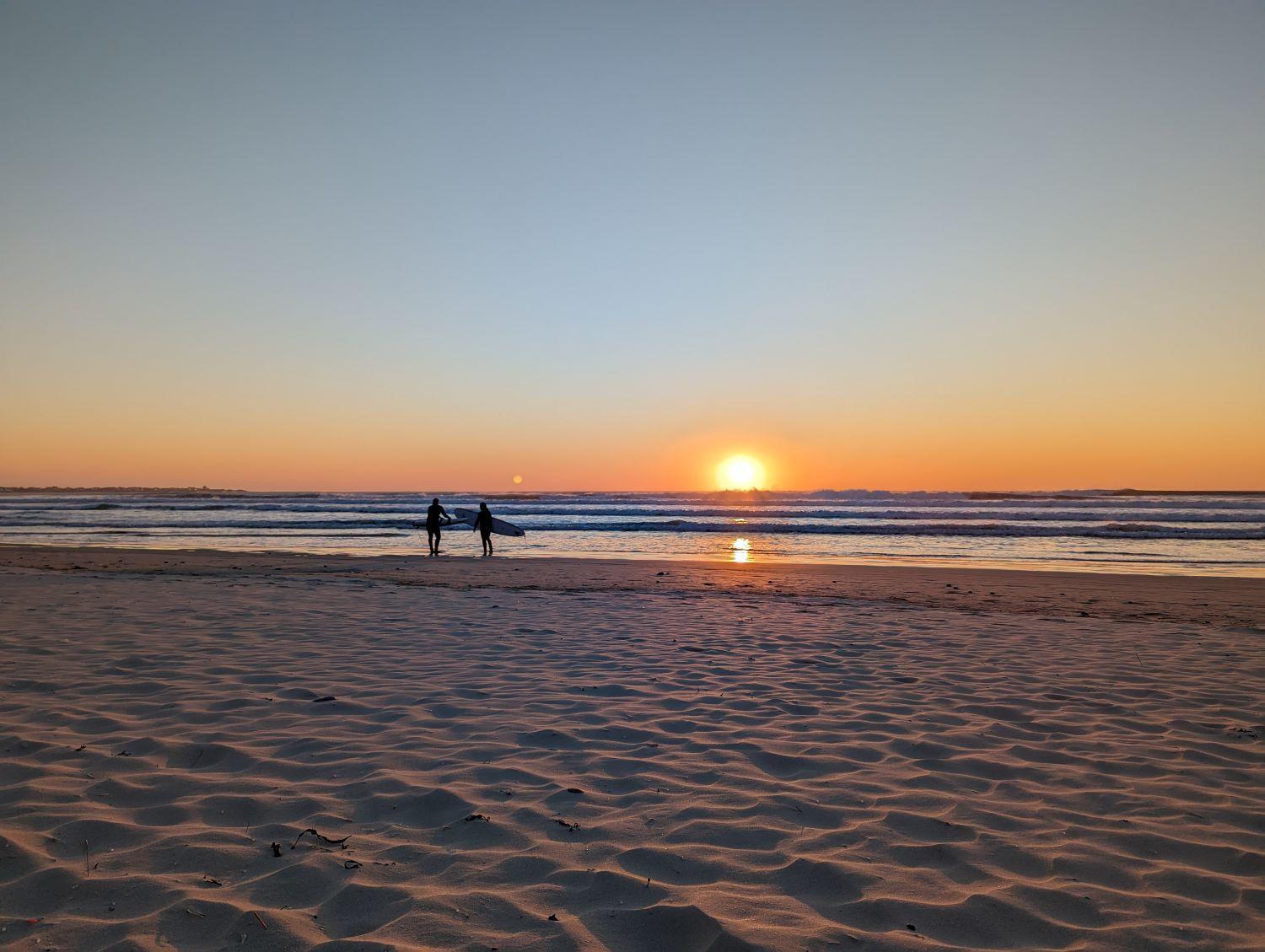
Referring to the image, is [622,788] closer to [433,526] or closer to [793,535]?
[433,526]

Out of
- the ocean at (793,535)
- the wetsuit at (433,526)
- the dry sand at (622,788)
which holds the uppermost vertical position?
the wetsuit at (433,526)

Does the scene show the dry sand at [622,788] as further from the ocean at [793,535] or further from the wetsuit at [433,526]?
the ocean at [793,535]

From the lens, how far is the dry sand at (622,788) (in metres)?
2.94

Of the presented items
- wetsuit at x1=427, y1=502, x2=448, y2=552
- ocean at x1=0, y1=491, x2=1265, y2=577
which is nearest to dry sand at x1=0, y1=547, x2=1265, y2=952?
wetsuit at x1=427, y1=502, x2=448, y2=552

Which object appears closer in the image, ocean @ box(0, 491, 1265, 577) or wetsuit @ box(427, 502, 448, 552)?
wetsuit @ box(427, 502, 448, 552)

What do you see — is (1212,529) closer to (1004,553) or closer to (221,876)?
(1004,553)

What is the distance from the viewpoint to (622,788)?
14.1 ft

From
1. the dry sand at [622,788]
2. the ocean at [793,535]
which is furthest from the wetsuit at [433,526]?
the dry sand at [622,788]

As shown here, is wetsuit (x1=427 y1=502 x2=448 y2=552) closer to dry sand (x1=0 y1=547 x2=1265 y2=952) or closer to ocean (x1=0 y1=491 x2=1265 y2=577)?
ocean (x1=0 y1=491 x2=1265 y2=577)

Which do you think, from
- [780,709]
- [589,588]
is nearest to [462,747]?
[780,709]

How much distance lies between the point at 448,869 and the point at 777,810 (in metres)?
1.83

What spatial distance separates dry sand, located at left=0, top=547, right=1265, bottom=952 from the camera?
294cm

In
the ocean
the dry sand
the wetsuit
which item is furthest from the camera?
the ocean

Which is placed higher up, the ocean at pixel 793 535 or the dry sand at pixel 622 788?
the dry sand at pixel 622 788
